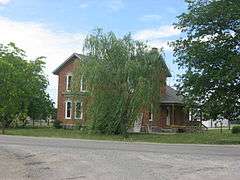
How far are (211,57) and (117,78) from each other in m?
8.08

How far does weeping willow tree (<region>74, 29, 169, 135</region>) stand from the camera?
42.2 meters

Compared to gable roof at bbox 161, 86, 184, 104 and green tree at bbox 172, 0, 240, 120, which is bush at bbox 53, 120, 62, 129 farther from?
green tree at bbox 172, 0, 240, 120

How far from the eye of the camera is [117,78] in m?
42.3

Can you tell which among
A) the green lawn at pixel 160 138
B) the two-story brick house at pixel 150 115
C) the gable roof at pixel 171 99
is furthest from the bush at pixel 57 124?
the green lawn at pixel 160 138

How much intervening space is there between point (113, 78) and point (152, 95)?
3411 millimetres

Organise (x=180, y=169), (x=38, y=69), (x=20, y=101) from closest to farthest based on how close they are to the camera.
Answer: (x=180, y=169) → (x=20, y=101) → (x=38, y=69)

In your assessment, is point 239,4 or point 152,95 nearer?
point 239,4

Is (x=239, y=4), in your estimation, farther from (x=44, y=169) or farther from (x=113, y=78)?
(x=44, y=169)

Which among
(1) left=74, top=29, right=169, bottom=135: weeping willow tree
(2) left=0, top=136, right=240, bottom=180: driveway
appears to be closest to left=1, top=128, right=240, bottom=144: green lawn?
(1) left=74, top=29, right=169, bottom=135: weeping willow tree

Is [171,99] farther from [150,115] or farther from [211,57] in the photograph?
[211,57]

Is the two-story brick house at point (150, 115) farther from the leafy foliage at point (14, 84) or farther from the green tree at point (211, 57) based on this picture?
the green tree at point (211, 57)

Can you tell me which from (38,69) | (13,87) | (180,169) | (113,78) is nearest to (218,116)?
(113,78)

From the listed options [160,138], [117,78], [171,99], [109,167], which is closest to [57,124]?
[171,99]

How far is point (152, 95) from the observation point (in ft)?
140
